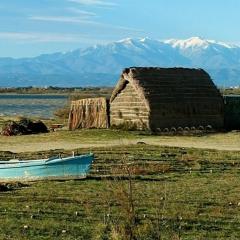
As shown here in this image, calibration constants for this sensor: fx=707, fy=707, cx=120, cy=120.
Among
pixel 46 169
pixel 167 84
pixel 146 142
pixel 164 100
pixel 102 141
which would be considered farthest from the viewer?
pixel 167 84

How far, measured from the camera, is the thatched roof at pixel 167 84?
129 feet

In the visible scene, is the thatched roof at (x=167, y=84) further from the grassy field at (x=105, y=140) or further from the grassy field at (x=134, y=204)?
the grassy field at (x=134, y=204)

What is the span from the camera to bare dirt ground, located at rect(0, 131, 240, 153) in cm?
3160

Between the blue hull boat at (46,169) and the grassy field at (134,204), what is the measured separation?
0.33 meters

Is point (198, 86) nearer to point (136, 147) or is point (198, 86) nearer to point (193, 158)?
point (136, 147)

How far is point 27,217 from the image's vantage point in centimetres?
1337

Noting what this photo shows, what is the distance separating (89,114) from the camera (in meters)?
42.1

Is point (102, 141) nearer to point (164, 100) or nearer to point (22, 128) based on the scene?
point (164, 100)

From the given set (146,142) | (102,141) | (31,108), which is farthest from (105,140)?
(31,108)

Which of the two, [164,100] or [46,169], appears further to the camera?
[164,100]

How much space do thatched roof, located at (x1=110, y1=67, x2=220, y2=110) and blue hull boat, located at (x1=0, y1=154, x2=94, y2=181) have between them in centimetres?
1957

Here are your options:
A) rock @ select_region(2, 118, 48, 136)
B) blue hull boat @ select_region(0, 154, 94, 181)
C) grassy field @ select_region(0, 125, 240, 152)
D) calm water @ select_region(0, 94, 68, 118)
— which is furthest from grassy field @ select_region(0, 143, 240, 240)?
calm water @ select_region(0, 94, 68, 118)

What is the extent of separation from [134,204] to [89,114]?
27.7 m

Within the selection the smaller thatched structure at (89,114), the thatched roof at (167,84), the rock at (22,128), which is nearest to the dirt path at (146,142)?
the thatched roof at (167,84)
